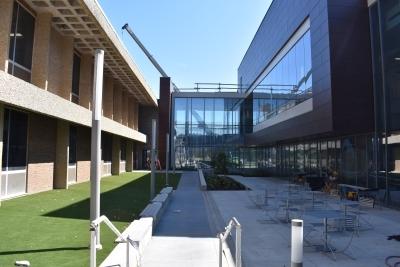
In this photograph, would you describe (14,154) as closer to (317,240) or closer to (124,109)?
(317,240)

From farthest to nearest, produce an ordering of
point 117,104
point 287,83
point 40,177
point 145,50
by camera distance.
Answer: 1. point 145,50
2. point 117,104
3. point 287,83
4. point 40,177

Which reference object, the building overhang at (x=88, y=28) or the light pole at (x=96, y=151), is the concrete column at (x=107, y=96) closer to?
the building overhang at (x=88, y=28)

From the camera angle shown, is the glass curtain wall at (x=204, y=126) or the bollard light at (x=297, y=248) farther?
the glass curtain wall at (x=204, y=126)

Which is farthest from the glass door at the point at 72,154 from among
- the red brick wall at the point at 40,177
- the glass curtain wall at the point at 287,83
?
the glass curtain wall at the point at 287,83

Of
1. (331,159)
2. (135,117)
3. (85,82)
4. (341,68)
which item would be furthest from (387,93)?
(135,117)

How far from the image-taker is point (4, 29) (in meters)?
13.3

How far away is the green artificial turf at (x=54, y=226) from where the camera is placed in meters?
7.39

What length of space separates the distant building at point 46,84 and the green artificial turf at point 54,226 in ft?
5.80

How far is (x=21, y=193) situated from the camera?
16688mm

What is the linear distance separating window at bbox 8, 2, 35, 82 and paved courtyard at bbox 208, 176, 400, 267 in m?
8.60

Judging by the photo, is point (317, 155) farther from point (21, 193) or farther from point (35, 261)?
point (35, 261)

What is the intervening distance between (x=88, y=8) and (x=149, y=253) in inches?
400

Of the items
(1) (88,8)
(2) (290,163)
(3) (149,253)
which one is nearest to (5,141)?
(1) (88,8)

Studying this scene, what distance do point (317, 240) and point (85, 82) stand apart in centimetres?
1605
